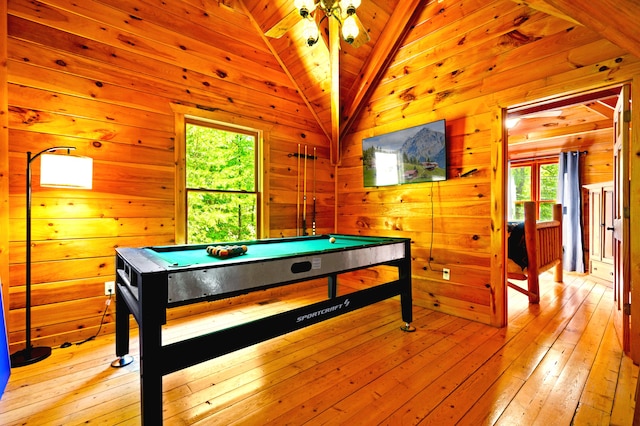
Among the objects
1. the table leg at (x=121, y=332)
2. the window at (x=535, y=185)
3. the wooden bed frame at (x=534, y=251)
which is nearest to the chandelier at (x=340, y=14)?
the table leg at (x=121, y=332)

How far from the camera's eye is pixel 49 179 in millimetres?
2029

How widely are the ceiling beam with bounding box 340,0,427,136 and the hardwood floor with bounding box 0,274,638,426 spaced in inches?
109

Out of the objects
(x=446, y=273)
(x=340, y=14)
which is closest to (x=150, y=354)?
(x=340, y=14)

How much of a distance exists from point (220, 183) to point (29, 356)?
2120 mm

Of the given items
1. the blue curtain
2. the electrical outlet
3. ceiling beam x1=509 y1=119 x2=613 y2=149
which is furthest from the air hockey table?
ceiling beam x1=509 y1=119 x2=613 y2=149

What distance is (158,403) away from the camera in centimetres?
133

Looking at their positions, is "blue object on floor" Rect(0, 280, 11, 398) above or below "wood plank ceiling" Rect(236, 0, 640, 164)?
below

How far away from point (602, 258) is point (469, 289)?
9.34 ft

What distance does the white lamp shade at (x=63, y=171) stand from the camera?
2.01 metres

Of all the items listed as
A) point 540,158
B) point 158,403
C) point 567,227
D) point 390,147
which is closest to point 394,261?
point 390,147

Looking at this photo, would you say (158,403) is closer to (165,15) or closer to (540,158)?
(165,15)

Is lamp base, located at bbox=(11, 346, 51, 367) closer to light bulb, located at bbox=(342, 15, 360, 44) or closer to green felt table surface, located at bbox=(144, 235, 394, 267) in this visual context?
green felt table surface, located at bbox=(144, 235, 394, 267)

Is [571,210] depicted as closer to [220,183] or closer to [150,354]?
[220,183]

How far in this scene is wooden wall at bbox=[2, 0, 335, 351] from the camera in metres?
2.27
